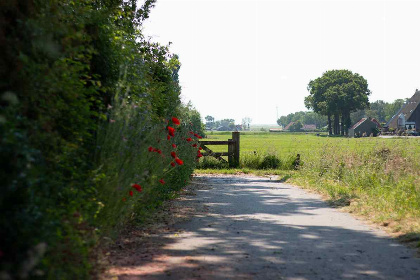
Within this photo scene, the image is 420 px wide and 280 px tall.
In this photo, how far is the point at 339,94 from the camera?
98812mm

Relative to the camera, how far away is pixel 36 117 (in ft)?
13.7

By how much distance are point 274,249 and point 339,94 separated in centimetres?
9655

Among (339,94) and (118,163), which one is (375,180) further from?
(339,94)

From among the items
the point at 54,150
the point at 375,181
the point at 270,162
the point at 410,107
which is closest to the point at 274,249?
the point at 54,150

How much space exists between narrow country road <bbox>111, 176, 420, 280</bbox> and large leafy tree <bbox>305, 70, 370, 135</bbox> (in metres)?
92.6

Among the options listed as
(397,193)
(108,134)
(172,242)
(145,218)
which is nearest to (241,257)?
(172,242)

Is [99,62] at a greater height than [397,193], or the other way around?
[99,62]

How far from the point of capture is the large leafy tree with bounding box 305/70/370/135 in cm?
9906

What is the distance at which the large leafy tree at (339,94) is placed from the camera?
99.1m

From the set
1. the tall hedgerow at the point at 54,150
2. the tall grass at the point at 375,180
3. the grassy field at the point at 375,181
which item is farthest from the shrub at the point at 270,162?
the tall hedgerow at the point at 54,150

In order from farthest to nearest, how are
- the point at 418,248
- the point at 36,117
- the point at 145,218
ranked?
the point at 145,218
the point at 418,248
the point at 36,117

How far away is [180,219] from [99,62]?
11.0ft

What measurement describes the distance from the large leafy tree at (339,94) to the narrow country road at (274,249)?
92603 mm

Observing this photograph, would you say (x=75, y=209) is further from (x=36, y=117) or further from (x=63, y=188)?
(x=36, y=117)
